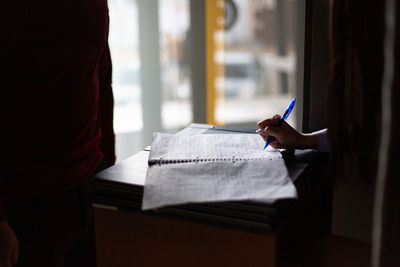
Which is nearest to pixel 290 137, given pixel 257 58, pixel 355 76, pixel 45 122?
pixel 355 76

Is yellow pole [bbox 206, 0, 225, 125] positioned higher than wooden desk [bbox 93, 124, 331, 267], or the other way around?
yellow pole [bbox 206, 0, 225, 125]

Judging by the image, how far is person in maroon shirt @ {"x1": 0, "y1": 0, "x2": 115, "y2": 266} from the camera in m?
0.83

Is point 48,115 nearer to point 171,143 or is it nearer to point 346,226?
point 171,143

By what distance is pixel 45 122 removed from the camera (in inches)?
34.1

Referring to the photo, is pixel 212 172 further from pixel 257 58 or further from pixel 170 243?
pixel 257 58

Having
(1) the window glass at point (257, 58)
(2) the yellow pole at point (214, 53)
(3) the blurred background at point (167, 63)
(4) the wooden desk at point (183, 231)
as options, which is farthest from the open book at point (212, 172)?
(1) the window glass at point (257, 58)

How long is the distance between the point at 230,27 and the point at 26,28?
1.92 meters

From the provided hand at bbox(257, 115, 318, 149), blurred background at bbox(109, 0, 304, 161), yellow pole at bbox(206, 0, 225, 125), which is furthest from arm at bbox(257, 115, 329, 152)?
yellow pole at bbox(206, 0, 225, 125)

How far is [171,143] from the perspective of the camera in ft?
2.77

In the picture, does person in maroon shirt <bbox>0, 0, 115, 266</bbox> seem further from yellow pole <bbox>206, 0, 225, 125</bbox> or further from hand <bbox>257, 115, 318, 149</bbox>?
yellow pole <bbox>206, 0, 225, 125</bbox>

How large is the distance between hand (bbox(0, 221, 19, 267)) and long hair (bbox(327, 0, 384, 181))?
569mm

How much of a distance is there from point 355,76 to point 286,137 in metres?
0.19

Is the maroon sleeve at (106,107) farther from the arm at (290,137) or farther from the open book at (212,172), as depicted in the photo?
the arm at (290,137)

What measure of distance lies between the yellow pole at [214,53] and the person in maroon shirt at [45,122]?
4.58ft
